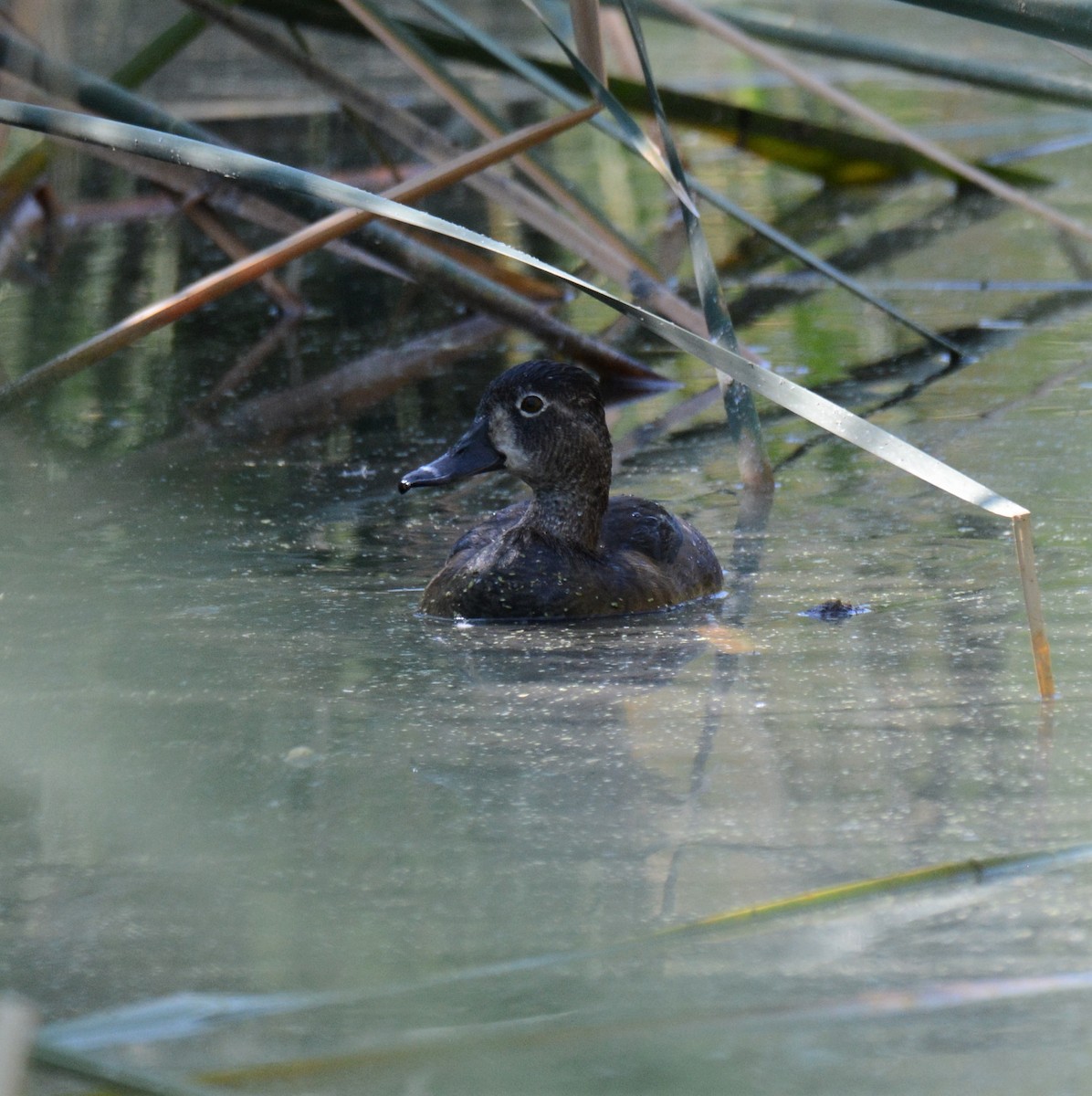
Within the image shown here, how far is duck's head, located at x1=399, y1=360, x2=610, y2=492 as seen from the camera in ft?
15.9

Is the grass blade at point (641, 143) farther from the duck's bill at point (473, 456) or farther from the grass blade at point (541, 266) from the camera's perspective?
the grass blade at point (541, 266)

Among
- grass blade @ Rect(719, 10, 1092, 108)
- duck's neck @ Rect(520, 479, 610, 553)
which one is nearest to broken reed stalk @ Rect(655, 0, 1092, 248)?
grass blade @ Rect(719, 10, 1092, 108)

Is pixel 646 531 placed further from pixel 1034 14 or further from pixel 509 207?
pixel 509 207

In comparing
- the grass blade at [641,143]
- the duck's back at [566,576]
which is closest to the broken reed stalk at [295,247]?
the grass blade at [641,143]

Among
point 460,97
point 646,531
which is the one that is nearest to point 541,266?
point 646,531

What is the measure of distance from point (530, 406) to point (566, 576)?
49 cm

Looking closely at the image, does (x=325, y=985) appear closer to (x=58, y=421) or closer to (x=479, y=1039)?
(x=479, y=1039)

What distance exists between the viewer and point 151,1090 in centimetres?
198

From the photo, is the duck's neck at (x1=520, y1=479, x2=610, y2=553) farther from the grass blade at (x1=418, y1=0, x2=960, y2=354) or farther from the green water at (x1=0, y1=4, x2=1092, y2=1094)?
the grass blade at (x1=418, y1=0, x2=960, y2=354)

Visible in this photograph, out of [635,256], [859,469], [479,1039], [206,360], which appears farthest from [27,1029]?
[206,360]

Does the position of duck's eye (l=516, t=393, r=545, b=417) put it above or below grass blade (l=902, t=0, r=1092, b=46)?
below

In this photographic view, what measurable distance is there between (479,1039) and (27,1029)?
2.05 feet

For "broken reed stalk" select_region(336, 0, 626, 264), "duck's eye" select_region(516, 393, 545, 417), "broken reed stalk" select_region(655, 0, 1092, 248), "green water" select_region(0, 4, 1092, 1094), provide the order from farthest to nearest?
"broken reed stalk" select_region(655, 0, 1092, 248) → "broken reed stalk" select_region(336, 0, 626, 264) → "duck's eye" select_region(516, 393, 545, 417) → "green water" select_region(0, 4, 1092, 1094)

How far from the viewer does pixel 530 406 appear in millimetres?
4902
